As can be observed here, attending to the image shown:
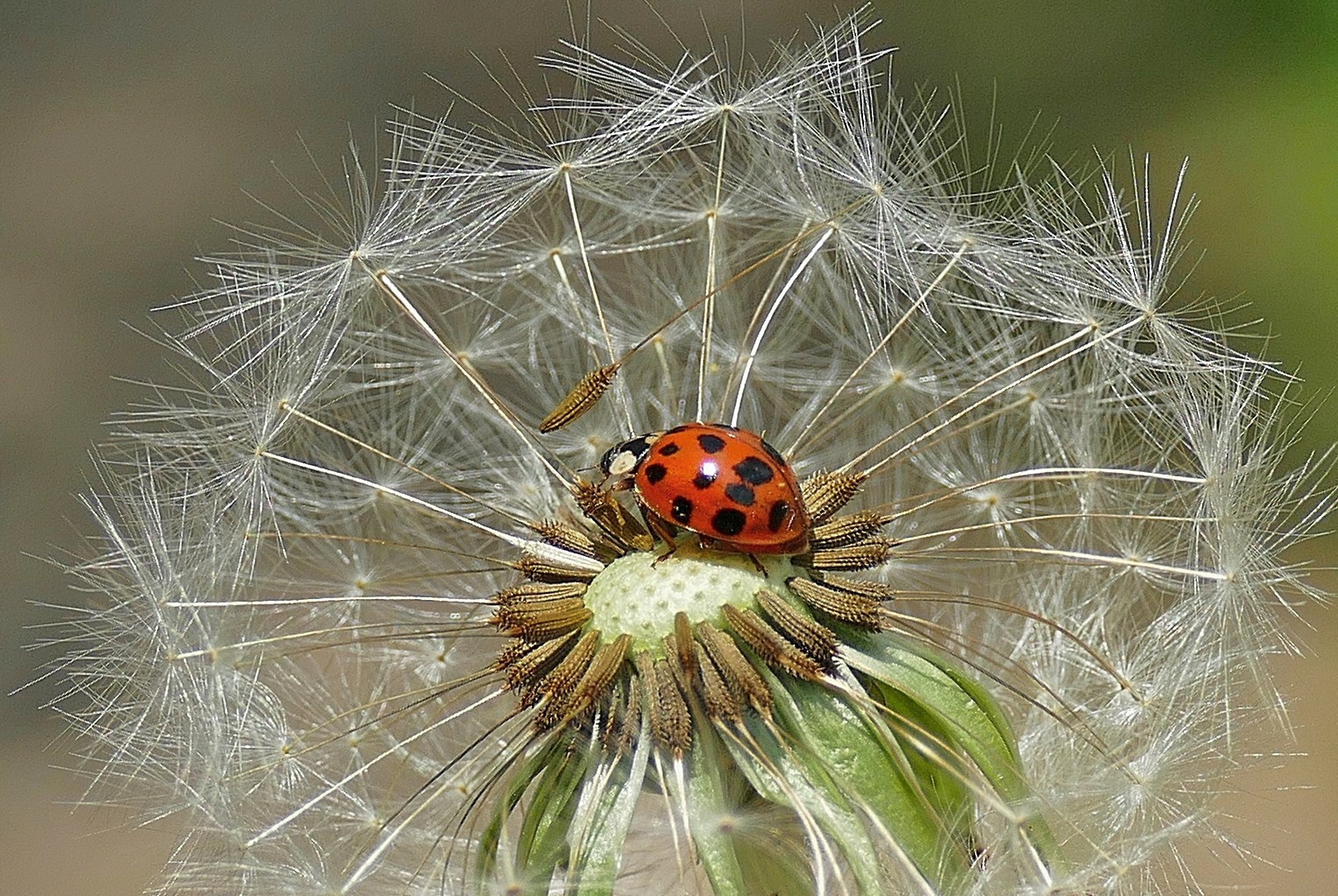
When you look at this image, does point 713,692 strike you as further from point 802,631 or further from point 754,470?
point 754,470

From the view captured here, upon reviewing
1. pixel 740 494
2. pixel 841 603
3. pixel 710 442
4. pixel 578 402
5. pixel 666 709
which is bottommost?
pixel 666 709

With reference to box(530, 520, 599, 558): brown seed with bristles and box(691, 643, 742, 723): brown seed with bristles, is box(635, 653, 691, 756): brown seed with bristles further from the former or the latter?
box(530, 520, 599, 558): brown seed with bristles

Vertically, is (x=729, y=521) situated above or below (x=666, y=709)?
above

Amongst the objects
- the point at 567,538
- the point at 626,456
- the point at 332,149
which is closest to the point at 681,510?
the point at 626,456

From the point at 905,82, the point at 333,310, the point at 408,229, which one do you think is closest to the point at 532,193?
the point at 408,229

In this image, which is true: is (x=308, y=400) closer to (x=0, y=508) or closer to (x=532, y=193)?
(x=532, y=193)

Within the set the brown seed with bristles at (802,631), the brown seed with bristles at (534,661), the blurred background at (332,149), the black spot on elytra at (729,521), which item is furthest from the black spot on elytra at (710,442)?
the blurred background at (332,149)

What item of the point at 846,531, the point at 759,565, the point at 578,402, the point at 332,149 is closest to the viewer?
the point at 759,565
